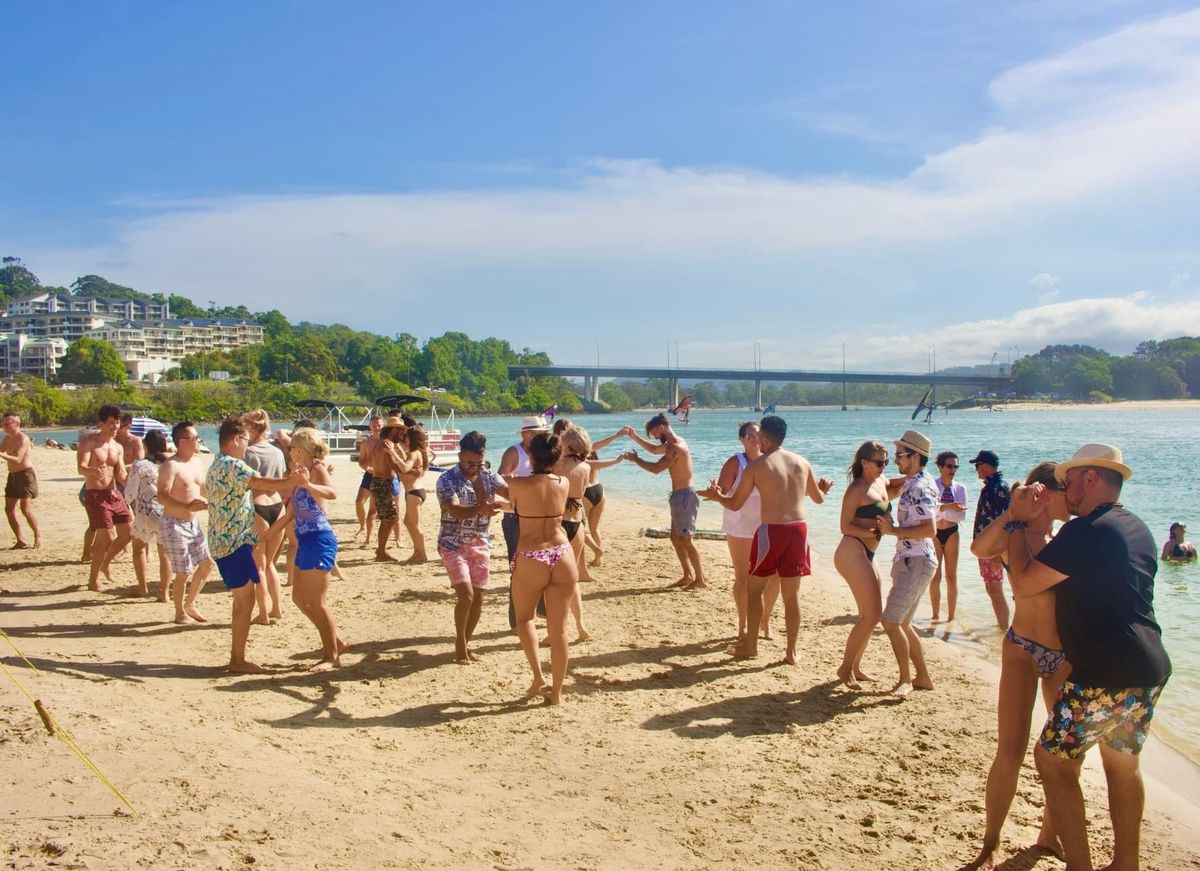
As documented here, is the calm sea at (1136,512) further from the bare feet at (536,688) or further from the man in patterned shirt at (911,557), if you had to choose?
the bare feet at (536,688)

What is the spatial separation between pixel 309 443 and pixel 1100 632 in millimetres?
4641

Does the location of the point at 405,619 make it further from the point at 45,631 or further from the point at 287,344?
the point at 287,344

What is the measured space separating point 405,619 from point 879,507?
4256 millimetres

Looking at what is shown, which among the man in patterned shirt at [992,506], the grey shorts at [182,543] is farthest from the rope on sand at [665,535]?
the grey shorts at [182,543]

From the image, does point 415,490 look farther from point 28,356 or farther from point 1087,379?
point 28,356

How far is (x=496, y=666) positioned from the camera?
20.7 ft

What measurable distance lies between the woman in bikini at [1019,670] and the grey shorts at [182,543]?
5978 mm

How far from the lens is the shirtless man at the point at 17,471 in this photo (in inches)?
388

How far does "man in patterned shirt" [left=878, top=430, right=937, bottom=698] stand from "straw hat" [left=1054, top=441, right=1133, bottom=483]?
203cm

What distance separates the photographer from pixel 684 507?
28.2ft

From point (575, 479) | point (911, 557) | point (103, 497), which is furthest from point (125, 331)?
point (911, 557)

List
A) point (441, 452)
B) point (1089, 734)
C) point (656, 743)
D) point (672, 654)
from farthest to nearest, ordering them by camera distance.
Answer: point (441, 452), point (672, 654), point (656, 743), point (1089, 734)

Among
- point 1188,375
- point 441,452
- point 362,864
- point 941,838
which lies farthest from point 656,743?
point 1188,375

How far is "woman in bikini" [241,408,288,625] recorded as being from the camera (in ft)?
23.3
